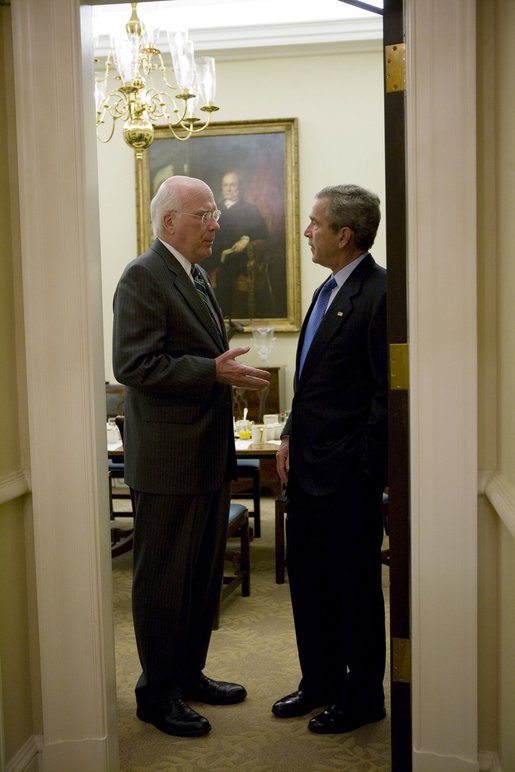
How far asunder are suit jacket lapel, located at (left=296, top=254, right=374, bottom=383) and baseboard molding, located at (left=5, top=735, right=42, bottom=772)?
1431 mm

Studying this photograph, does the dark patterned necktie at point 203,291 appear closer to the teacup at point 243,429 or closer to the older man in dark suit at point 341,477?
the older man in dark suit at point 341,477

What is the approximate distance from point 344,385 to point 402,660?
901mm

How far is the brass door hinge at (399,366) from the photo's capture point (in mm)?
2342

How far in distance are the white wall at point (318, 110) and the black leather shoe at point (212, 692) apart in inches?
172

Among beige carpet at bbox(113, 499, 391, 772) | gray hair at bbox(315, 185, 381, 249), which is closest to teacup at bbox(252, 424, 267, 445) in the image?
beige carpet at bbox(113, 499, 391, 772)

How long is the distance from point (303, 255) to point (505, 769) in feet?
18.7

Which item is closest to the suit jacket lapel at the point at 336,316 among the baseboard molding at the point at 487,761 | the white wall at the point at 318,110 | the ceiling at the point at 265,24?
the baseboard molding at the point at 487,761

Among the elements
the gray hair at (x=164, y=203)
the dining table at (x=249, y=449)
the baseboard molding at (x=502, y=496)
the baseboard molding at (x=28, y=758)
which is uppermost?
the gray hair at (x=164, y=203)

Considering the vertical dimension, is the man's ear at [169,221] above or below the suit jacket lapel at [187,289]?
above

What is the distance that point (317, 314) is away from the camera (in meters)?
3.06

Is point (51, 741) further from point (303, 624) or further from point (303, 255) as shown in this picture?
point (303, 255)

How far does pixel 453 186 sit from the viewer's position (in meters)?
2.21

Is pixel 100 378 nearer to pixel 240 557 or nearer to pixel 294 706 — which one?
pixel 294 706

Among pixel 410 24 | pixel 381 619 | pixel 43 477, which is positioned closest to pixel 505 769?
pixel 381 619
